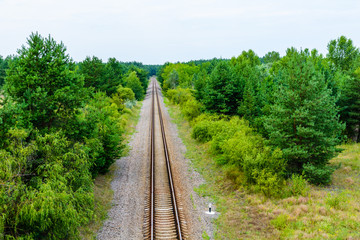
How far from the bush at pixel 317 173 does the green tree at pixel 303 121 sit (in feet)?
0.92

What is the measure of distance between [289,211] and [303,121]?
563cm

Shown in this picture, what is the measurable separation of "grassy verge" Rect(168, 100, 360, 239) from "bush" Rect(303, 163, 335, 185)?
1.84ft

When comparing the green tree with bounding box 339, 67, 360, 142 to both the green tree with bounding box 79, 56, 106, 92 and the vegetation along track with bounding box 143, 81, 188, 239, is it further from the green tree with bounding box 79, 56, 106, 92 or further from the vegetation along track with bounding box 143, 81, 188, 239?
the green tree with bounding box 79, 56, 106, 92

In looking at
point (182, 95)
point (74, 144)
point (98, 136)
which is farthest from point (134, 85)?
point (74, 144)

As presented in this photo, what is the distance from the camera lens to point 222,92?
31000 millimetres

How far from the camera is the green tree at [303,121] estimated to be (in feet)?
50.8

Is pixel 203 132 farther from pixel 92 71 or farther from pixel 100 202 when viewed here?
pixel 92 71

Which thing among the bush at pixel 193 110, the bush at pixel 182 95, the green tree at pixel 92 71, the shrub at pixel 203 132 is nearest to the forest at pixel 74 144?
the shrub at pixel 203 132

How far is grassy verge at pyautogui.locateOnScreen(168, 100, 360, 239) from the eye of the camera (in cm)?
1140

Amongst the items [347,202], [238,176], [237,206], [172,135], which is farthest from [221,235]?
[172,135]

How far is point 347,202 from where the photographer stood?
13555 millimetres

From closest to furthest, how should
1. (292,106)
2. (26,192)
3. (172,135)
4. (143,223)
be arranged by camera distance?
(26,192) < (143,223) < (292,106) < (172,135)

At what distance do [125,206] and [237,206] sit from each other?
6643 millimetres

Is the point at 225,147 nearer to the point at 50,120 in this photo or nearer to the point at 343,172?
the point at 343,172
